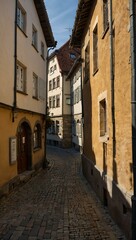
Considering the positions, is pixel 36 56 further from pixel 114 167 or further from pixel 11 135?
pixel 114 167

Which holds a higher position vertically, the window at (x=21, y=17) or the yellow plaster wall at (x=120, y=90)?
the window at (x=21, y=17)

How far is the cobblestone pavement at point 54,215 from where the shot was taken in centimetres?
618

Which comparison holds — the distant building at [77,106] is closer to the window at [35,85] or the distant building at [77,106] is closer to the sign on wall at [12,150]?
the window at [35,85]

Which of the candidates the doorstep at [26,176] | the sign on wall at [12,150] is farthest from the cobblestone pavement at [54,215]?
the sign on wall at [12,150]

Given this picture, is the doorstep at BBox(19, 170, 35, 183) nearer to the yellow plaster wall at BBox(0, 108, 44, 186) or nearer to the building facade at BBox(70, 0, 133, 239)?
the yellow plaster wall at BBox(0, 108, 44, 186)

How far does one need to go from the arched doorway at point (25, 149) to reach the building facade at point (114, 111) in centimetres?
396

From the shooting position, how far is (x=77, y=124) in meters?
28.7

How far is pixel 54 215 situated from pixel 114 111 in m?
3.17

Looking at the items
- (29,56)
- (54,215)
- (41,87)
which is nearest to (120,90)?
(54,215)

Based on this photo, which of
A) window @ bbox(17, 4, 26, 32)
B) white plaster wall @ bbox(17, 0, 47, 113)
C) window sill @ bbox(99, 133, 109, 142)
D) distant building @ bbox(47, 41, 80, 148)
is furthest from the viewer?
distant building @ bbox(47, 41, 80, 148)

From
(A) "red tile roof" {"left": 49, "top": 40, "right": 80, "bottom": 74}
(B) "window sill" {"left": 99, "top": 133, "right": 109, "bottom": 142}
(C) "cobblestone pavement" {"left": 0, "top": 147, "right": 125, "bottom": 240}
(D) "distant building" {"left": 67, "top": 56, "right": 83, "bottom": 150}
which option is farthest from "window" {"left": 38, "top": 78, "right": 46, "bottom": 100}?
(A) "red tile roof" {"left": 49, "top": 40, "right": 80, "bottom": 74}

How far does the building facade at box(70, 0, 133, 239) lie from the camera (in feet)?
19.9

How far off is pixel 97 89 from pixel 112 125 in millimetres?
2845

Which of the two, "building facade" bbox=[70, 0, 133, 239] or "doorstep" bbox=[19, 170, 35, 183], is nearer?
"building facade" bbox=[70, 0, 133, 239]
